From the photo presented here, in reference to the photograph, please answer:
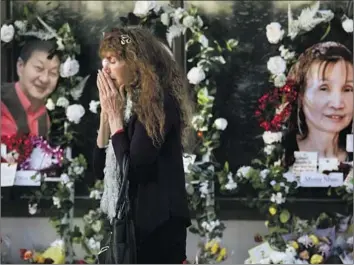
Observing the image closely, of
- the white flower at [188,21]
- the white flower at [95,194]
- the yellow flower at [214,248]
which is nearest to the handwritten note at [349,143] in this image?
the yellow flower at [214,248]

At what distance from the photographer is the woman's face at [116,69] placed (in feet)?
9.19

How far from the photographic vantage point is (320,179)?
470 centimetres

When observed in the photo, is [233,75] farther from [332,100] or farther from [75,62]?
[75,62]

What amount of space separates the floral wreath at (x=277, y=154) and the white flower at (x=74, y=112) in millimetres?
1092

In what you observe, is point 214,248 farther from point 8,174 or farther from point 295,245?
point 8,174

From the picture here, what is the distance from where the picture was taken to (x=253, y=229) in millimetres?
4789

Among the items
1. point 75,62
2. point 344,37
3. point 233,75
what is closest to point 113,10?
point 75,62

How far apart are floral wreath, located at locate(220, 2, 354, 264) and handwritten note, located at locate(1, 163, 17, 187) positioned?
1.49 metres

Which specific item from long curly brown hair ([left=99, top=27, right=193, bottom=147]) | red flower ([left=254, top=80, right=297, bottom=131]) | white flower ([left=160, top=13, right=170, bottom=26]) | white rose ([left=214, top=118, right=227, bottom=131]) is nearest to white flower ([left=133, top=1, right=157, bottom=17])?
white flower ([left=160, top=13, right=170, bottom=26])

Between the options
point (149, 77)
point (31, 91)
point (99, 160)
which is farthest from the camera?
point (31, 91)

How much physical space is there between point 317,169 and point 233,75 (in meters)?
0.88

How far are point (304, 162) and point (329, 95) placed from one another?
50 centimetres

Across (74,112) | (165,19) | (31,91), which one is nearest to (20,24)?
(31,91)

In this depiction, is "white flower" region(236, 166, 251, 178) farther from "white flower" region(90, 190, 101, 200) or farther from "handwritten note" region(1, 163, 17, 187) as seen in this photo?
"handwritten note" region(1, 163, 17, 187)
